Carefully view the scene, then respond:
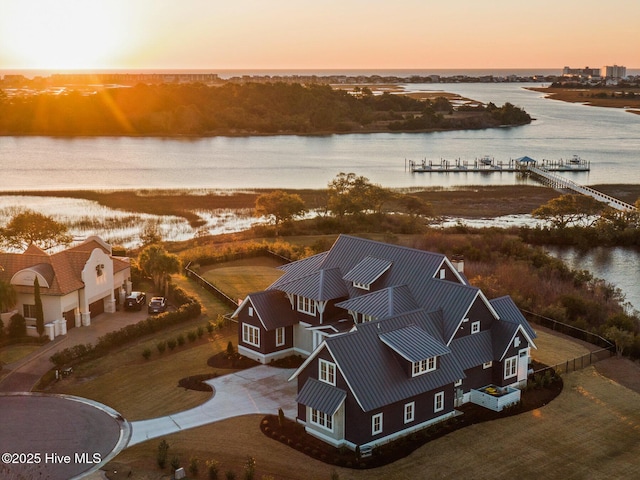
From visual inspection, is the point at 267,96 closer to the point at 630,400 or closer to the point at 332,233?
the point at 332,233

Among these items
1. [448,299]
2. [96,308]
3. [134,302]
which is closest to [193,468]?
[448,299]

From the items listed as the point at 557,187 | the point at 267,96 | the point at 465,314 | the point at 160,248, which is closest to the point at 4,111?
the point at 267,96

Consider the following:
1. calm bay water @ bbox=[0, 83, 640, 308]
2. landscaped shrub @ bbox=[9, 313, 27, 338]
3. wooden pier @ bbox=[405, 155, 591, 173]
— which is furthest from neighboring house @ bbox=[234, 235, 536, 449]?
wooden pier @ bbox=[405, 155, 591, 173]

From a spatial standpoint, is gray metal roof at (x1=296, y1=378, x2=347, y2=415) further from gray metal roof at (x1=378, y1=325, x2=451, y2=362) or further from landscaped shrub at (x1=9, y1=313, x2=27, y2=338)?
Result: landscaped shrub at (x1=9, y1=313, x2=27, y2=338)

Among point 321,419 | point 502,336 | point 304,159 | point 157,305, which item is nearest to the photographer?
point 321,419

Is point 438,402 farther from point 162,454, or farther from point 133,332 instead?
point 133,332

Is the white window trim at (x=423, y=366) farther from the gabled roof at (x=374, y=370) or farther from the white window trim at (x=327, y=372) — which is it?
the white window trim at (x=327, y=372)

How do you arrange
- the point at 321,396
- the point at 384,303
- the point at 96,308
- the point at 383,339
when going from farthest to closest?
1. the point at 96,308
2. the point at 384,303
3. the point at 383,339
4. the point at 321,396
